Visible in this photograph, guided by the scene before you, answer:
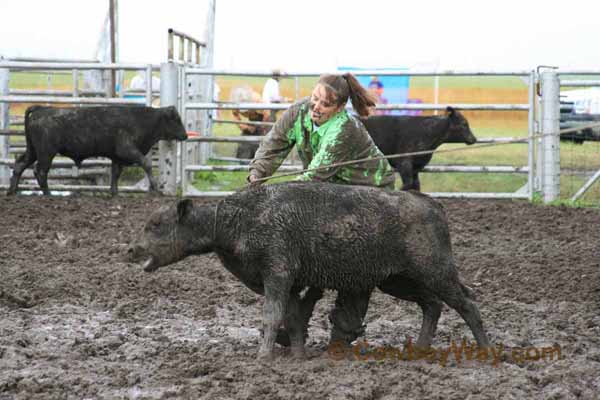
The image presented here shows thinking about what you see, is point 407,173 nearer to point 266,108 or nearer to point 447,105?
point 447,105

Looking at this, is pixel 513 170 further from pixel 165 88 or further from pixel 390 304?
pixel 390 304

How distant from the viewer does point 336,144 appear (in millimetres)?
5836

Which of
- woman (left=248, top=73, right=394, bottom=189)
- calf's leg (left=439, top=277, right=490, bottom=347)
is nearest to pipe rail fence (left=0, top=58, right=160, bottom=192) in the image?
woman (left=248, top=73, right=394, bottom=189)

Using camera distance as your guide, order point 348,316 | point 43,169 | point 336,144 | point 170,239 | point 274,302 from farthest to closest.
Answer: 1. point 43,169
2. point 336,144
3. point 348,316
4. point 170,239
5. point 274,302

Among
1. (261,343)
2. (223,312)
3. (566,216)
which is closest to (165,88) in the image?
(566,216)

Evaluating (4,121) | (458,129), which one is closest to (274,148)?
(458,129)

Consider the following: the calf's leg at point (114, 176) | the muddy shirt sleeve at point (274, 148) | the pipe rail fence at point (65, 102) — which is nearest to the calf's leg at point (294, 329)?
the muddy shirt sleeve at point (274, 148)

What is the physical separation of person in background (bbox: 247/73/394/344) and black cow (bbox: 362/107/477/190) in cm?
723

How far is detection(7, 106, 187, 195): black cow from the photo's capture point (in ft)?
43.0

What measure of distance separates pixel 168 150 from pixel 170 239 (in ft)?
28.6

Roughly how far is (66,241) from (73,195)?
414 centimetres

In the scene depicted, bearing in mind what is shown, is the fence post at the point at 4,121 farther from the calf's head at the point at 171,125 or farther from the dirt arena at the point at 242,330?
the dirt arena at the point at 242,330

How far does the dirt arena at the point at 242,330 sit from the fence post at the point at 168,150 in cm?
361

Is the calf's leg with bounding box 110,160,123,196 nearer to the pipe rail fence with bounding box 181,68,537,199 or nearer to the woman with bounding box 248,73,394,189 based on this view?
the pipe rail fence with bounding box 181,68,537,199
